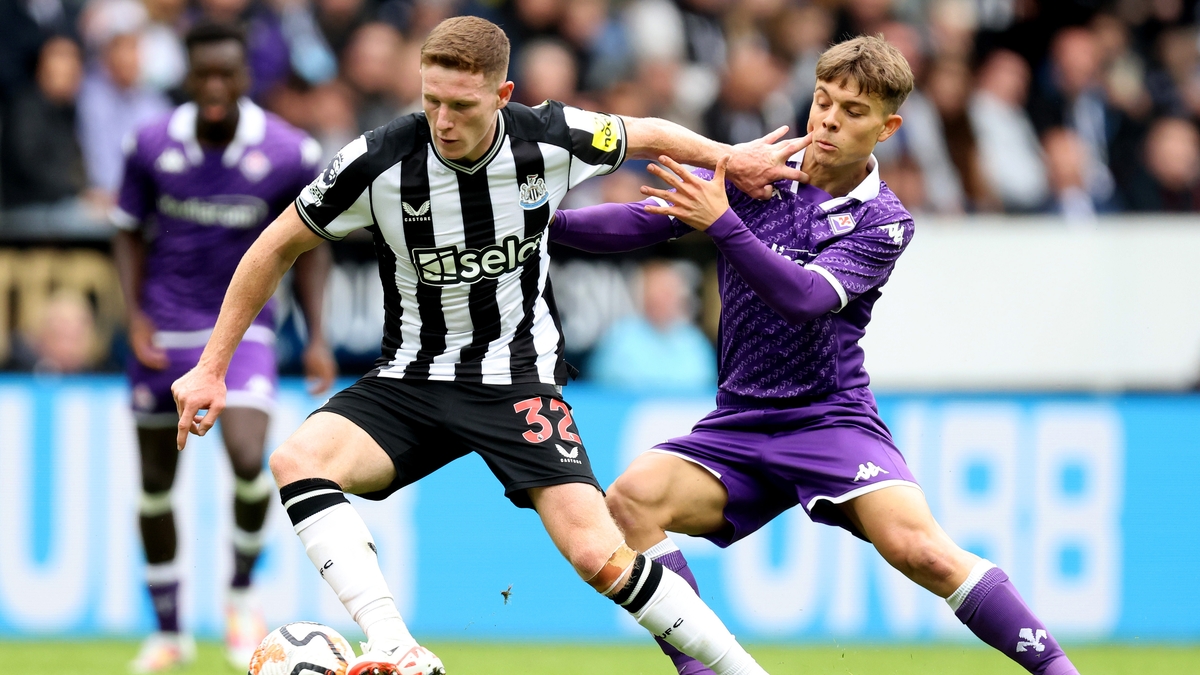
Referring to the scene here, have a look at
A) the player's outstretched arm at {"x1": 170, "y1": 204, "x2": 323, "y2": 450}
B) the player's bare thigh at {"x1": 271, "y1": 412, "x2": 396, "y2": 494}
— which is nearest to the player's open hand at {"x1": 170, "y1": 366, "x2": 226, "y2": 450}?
the player's outstretched arm at {"x1": 170, "y1": 204, "x2": 323, "y2": 450}

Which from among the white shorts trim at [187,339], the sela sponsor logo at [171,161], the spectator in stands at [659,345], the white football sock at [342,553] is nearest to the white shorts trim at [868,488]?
the white football sock at [342,553]

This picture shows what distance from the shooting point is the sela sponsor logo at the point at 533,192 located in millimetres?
5293

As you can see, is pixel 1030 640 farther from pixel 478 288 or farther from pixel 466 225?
pixel 466 225

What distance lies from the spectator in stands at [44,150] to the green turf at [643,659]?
2979 millimetres

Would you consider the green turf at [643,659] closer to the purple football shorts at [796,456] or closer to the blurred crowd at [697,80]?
the purple football shorts at [796,456]

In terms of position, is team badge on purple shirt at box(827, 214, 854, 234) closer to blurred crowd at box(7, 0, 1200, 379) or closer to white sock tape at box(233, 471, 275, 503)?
white sock tape at box(233, 471, 275, 503)

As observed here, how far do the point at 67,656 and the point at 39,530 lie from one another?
110 cm

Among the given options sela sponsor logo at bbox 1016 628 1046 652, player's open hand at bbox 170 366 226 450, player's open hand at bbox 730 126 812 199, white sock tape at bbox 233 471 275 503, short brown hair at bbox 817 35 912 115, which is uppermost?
short brown hair at bbox 817 35 912 115

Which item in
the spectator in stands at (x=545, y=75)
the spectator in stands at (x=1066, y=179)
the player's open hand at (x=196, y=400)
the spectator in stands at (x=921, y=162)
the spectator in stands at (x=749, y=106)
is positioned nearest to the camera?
the player's open hand at (x=196, y=400)

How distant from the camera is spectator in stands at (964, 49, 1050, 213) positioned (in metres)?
11.4

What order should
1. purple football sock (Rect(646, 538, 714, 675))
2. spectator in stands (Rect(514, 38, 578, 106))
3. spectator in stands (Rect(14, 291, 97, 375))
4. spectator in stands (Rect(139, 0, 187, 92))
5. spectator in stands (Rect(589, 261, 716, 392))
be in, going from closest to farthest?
1. purple football sock (Rect(646, 538, 714, 675))
2. spectator in stands (Rect(14, 291, 97, 375))
3. spectator in stands (Rect(589, 261, 716, 392))
4. spectator in stands (Rect(139, 0, 187, 92))
5. spectator in stands (Rect(514, 38, 578, 106))

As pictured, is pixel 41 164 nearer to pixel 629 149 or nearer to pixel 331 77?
pixel 331 77

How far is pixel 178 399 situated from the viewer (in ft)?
16.4

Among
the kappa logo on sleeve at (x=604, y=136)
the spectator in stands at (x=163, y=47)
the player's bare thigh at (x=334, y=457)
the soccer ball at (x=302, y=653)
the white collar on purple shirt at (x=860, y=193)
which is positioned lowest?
the soccer ball at (x=302, y=653)
